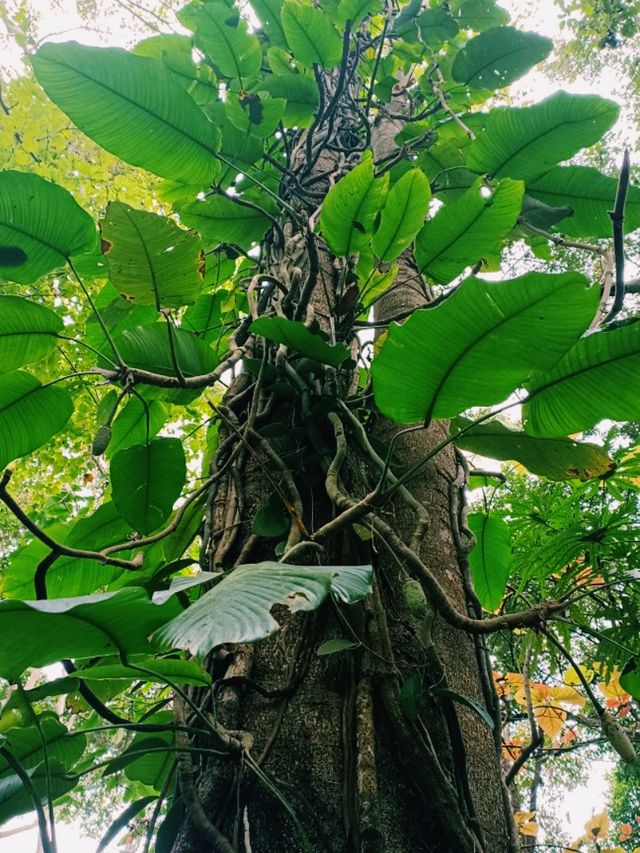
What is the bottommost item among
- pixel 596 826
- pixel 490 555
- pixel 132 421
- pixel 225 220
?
pixel 596 826

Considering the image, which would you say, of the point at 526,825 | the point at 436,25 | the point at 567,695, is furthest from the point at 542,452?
the point at 526,825

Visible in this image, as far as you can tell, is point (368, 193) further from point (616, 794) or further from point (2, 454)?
point (616, 794)

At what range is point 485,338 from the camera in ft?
2.05

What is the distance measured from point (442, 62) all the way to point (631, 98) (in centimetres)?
497

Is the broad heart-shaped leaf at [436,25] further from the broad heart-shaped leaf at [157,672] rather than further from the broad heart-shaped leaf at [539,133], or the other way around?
the broad heart-shaped leaf at [157,672]

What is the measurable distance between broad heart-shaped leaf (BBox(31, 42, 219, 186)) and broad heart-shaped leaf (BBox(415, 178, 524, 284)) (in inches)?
17.8

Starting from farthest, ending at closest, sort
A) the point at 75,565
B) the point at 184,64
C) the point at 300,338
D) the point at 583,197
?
1. the point at 184,64
2. the point at 583,197
3. the point at 75,565
4. the point at 300,338

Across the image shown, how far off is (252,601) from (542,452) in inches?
23.3

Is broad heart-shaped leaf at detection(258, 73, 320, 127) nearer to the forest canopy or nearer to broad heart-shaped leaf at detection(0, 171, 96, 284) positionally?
the forest canopy

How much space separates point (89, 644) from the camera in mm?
535

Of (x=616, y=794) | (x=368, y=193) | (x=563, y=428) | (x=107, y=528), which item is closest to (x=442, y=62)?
(x=368, y=193)

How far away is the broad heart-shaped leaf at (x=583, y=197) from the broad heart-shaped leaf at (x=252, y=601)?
110 cm

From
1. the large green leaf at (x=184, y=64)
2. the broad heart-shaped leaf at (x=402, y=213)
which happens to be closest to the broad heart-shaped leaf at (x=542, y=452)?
the broad heart-shaped leaf at (x=402, y=213)

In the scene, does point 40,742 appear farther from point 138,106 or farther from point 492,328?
point 138,106
